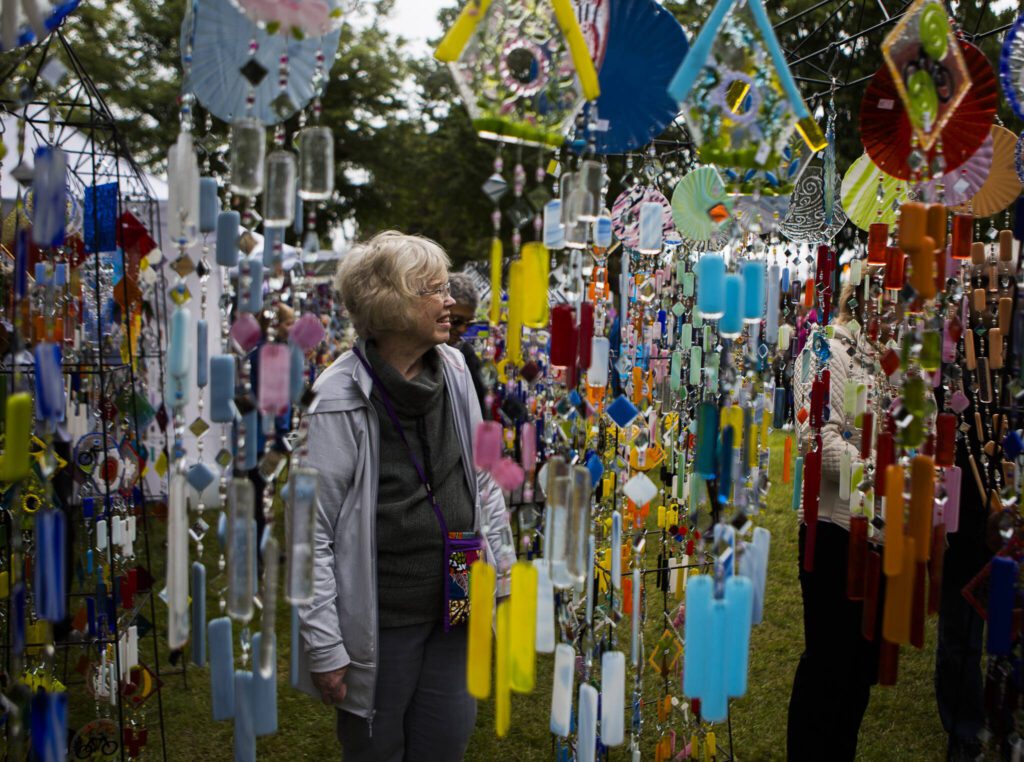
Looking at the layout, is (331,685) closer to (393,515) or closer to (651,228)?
(393,515)

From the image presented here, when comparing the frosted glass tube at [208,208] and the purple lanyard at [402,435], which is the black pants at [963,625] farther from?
the frosted glass tube at [208,208]

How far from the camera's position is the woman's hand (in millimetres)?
1633

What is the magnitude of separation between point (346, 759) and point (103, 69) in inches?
449

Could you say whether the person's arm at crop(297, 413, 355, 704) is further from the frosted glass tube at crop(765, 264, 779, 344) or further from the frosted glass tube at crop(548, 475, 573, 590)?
the frosted glass tube at crop(765, 264, 779, 344)

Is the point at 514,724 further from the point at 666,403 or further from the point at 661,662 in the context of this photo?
the point at 666,403

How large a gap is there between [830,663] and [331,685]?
126cm

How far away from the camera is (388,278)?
1732mm

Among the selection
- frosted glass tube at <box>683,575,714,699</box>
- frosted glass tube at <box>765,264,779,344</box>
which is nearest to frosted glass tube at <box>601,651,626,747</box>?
frosted glass tube at <box>683,575,714,699</box>

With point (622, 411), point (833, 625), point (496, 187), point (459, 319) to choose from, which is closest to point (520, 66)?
point (496, 187)

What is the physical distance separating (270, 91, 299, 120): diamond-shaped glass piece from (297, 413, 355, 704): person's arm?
739 millimetres

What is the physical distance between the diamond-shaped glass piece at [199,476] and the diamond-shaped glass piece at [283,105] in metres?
0.49

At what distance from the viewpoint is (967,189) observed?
1586mm

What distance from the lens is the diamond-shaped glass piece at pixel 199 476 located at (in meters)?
1.17

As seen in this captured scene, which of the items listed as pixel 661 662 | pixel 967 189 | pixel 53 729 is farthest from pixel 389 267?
pixel 661 662
